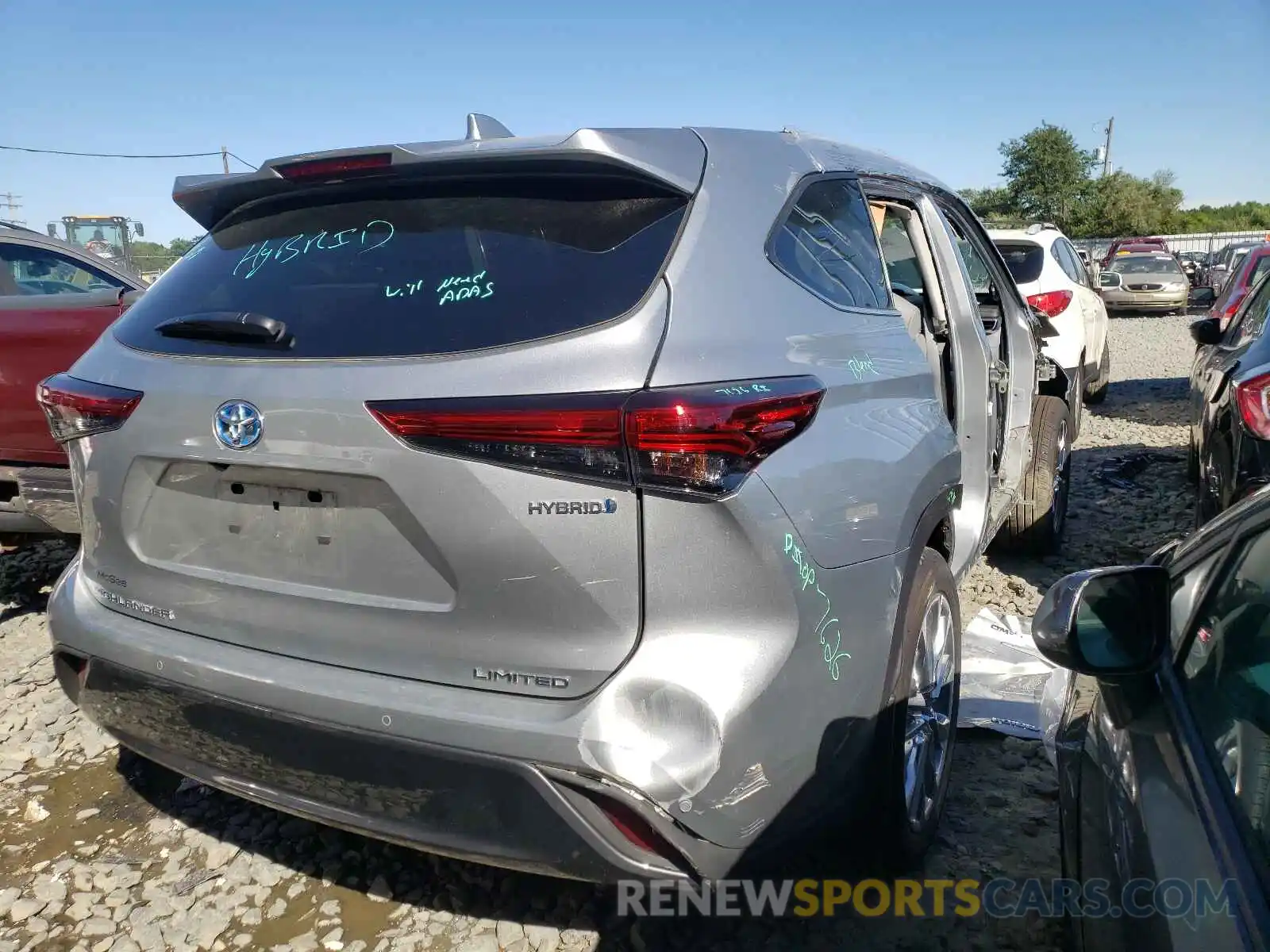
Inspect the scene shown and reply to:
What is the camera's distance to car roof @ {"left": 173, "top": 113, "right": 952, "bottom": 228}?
1944 mm

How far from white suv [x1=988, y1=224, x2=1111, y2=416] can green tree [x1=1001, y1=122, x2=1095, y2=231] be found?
4922 cm

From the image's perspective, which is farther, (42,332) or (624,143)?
(42,332)

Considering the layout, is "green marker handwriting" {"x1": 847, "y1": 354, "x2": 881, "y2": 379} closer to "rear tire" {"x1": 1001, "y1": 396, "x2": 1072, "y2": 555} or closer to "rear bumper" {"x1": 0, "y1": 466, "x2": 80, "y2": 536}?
"rear tire" {"x1": 1001, "y1": 396, "x2": 1072, "y2": 555}

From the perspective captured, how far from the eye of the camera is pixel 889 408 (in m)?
2.35

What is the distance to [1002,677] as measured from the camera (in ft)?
12.7

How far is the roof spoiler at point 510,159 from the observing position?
1.94 metres

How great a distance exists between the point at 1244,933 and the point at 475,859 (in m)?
1.27

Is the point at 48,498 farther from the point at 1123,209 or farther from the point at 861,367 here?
the point at 1123,209

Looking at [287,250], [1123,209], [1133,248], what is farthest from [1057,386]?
[1123,209]

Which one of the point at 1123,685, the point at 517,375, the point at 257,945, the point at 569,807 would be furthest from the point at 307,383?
the point at 1123,685

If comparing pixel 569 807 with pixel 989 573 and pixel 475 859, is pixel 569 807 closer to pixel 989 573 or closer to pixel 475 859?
pixel 475 859

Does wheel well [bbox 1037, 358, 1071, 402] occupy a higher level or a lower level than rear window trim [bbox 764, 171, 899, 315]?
lower

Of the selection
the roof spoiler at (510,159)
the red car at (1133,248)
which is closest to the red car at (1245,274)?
the roof spoiler at (510,159)

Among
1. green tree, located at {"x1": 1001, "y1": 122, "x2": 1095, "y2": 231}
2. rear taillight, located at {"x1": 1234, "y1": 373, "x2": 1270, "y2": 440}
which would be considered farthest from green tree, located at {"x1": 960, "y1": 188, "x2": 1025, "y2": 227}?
rear taillight, located at {"x1": 1234, "y1": 373, "x2": 1270, "y2": 440}
